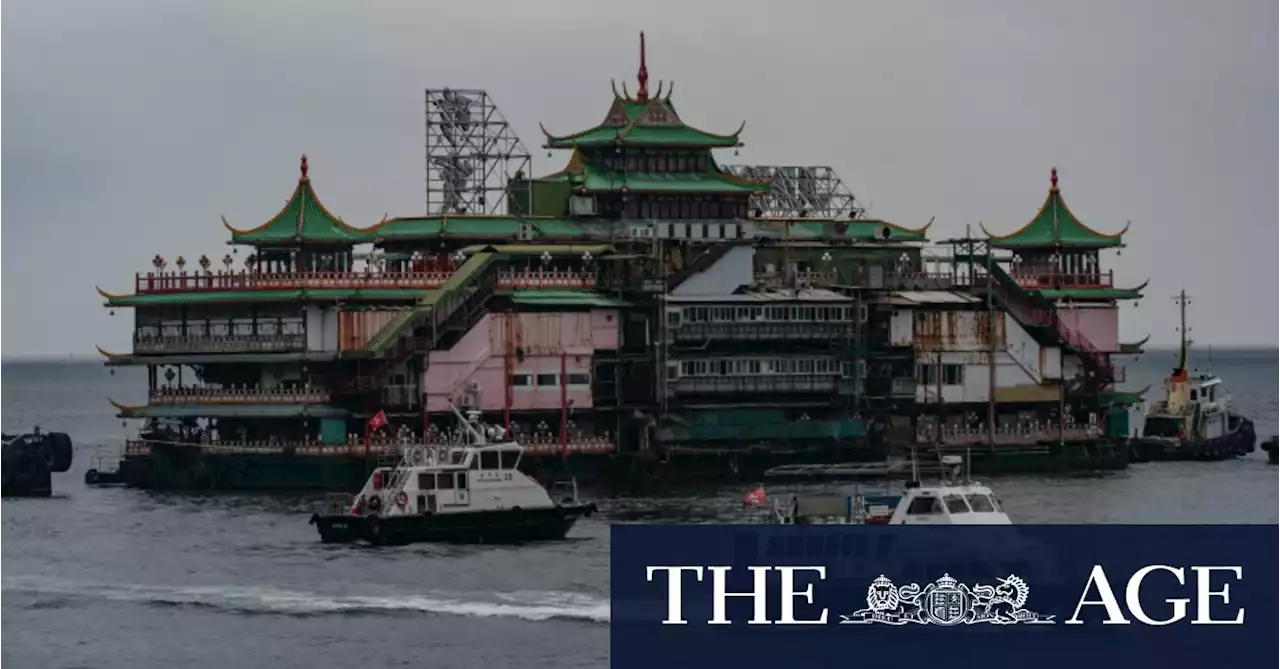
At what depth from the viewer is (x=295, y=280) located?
17162 centimetres

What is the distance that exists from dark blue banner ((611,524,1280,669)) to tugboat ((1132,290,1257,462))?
71344 mm

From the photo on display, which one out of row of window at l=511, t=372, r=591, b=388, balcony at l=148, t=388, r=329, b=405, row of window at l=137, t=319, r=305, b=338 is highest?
row of window at l=137, t=319, r=305, b=338

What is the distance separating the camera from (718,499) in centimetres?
15650

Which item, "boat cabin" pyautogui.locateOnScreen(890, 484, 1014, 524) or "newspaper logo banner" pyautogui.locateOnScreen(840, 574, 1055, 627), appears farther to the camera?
"boat cabin" pyautogui.locateOnScreen(890, 484, 1014, 524)

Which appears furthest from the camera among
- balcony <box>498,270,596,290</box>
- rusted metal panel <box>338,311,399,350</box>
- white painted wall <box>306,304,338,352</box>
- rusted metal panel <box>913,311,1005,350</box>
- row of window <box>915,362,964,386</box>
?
row of window <box>915,362,964,386</box>

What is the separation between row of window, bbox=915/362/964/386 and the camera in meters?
177

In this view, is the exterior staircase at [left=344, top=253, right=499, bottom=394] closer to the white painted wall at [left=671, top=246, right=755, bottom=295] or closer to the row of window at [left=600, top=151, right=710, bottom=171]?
the white painted wall at [left=671, top=246, right=755, bottom=295]

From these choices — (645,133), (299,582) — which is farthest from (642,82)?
(299,582)

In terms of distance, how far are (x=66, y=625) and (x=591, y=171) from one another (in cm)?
6761

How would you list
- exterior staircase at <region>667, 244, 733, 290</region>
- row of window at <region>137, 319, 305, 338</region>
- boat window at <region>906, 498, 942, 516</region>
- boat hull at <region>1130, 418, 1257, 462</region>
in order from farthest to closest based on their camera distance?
boat hull at <region>1130, 418, 1257, 462</region> → exterior staircase at <region>667, 244, 733, 290</region> → row of window at <region>137, 319, 305, 338</region> → boat window at <region>906, 498, 942, 516</region>

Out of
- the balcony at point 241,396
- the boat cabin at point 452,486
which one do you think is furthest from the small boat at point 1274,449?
the boat cabin at point 452,486

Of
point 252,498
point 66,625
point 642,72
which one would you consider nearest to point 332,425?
point 252,498

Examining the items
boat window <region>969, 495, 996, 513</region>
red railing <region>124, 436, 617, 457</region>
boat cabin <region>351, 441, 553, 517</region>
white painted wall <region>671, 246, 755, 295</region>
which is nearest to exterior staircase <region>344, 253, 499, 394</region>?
red railing <region>124, 436, 617, 457</region>

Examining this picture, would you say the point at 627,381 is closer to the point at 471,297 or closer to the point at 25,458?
the point at 471,297
